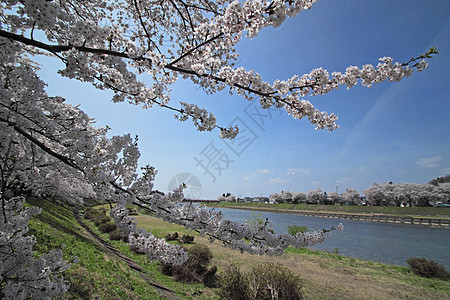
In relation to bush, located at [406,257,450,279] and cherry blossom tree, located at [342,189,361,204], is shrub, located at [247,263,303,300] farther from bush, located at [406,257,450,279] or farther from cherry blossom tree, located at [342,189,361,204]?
cherry blossom tree, located at [342,189,361,204]

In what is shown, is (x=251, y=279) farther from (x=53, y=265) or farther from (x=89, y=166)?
(x=89, y=166)

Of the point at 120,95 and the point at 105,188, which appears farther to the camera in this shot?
the point at 120,95

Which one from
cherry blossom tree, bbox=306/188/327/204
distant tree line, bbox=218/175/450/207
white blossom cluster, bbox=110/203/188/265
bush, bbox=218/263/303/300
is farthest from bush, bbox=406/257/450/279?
cherry blossom tree, bbox=306/188/327/204

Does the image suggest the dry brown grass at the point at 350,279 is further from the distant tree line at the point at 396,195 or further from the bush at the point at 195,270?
the distant tree line at the point at 396,195

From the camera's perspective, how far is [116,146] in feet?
9.17

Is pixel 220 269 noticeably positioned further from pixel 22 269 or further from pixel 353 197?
pixel 353 197

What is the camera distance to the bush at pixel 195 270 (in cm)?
956

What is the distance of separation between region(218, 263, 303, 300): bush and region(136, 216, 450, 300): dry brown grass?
1.75 meters

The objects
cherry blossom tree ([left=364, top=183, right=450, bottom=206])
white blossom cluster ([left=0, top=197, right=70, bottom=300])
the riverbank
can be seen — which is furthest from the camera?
cherry blossom tree ([left=364, top=183, right=450, bottom=206])

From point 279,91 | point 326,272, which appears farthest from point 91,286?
point 326,272

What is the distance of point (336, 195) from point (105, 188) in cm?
9990

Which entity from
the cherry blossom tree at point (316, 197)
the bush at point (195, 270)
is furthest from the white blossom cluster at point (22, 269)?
the cherry blossom tree at point (316, 197)

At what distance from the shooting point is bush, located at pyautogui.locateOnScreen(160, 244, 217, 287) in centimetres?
956

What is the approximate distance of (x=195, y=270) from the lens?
10.0 m
